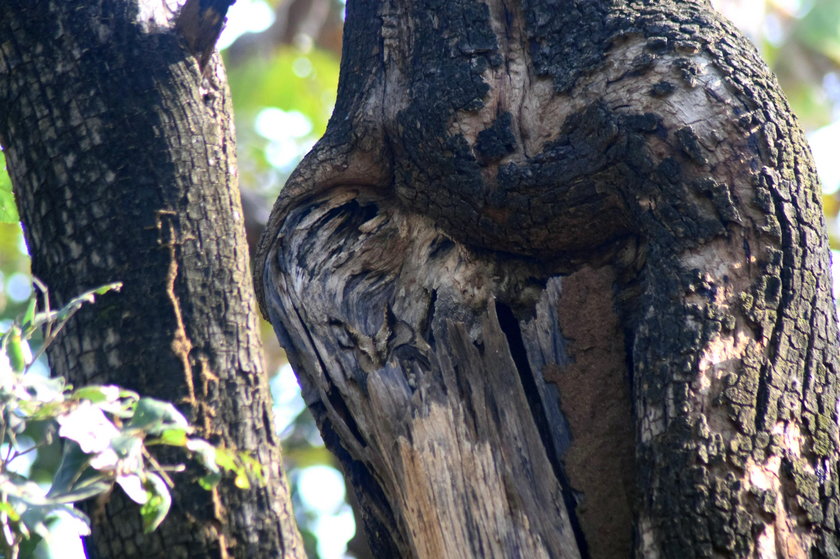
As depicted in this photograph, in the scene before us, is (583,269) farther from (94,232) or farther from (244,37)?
(244,37)

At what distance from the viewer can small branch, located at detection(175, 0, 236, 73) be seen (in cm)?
211

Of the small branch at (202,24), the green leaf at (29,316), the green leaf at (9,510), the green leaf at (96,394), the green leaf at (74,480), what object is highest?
the small branch at (202,24)

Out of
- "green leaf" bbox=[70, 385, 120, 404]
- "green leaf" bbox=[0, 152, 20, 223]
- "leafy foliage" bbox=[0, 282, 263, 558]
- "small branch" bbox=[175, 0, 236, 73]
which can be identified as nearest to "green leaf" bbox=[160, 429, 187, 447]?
"leafy foliage" bbox=[0, 282, 263, 558]

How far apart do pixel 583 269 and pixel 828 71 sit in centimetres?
1320

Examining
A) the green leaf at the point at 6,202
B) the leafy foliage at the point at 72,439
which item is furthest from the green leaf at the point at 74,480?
the green leaf at the point at 6,202

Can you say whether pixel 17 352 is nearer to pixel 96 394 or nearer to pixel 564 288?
pixel 96 394

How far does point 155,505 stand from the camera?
59.0 inches

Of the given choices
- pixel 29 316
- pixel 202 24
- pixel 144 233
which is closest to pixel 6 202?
pixel 202 24

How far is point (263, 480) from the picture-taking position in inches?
66.0

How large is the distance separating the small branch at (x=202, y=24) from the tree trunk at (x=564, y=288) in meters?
0.65

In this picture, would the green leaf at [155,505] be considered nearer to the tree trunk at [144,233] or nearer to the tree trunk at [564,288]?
the tree trunk at [144,233]

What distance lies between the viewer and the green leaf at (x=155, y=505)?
147 cm

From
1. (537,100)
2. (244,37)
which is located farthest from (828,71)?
(537,100)

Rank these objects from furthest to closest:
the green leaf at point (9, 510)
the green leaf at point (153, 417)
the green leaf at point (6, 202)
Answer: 1. the green leaf at point (6, 202)
2. the green leaf at point (153, 417)
3. the green leaf at point (9, 510)
